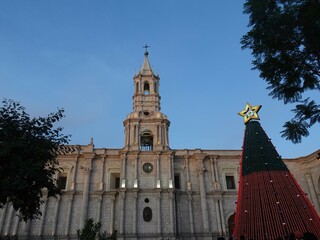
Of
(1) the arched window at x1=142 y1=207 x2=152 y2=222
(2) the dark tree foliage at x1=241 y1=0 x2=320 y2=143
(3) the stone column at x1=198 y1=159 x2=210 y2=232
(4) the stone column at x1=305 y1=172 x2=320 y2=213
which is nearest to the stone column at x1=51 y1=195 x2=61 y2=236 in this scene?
(1) the arched window at x1=142 y1=207 x2=152 y2=222

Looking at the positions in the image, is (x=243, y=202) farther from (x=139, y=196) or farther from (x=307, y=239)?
(x=139, y=196)

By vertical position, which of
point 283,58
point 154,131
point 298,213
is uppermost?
point 154,131

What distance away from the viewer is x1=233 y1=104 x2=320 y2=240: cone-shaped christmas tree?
12.4 m

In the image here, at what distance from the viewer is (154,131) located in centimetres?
2933

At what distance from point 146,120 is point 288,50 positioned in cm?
2249

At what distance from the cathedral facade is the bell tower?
113 millimetres

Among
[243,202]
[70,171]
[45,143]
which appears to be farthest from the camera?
[70,171]

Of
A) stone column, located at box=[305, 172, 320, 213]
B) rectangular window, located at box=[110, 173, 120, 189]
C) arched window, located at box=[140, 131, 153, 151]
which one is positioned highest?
arched window, located at box=[140, 131, 153, 151]

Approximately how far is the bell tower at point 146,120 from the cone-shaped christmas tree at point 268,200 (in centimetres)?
1375

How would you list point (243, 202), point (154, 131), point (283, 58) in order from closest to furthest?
point (283, 58) < point (243, 202) < point (154, 131)

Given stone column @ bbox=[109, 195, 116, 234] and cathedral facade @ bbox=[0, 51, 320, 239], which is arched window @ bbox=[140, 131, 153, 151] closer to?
cathedral facade @ bbox=[0, 51, 320, 239]

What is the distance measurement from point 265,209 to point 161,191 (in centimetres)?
1355

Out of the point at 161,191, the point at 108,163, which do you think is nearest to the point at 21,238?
the point at 108,163

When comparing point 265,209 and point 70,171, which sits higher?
point 70,171
